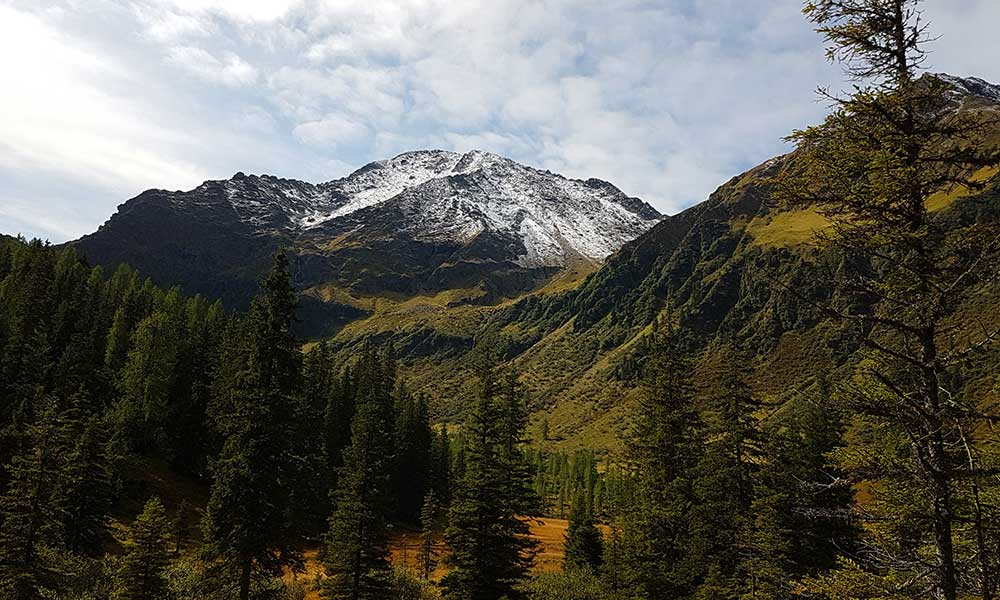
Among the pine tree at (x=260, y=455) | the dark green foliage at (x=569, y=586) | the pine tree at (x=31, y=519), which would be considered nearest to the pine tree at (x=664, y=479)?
the dark green foliage at (x=569, y=586)

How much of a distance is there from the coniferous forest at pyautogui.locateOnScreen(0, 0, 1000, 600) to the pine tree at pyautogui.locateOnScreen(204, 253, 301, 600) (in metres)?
0.09

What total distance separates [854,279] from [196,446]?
71.0 metres

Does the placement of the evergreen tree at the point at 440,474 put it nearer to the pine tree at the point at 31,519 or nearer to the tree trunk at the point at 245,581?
the tree trunk at the point at 245,581

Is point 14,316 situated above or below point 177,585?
above

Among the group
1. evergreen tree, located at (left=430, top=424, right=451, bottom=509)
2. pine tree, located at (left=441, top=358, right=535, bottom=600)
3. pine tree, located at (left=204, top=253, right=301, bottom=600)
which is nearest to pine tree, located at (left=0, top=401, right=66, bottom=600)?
pine tree, located at (left=204, top=253, right=301, bottom=600)

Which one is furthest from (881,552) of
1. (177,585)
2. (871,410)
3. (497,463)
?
(177,585)

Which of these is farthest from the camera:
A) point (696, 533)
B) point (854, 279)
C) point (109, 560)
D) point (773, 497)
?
point (109, 560)

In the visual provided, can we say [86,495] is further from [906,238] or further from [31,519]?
[906,238]

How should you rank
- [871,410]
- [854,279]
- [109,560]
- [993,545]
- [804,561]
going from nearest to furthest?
[993,545]
[871,410]
[854,279]
[804,561]
[109,560]

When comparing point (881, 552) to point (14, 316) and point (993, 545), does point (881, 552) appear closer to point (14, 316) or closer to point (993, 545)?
point (993, 545)

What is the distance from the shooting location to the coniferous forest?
863 centimetres

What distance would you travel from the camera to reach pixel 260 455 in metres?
20.4

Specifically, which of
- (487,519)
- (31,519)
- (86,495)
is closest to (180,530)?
(86,495)

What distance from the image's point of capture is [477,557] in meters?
24.0
